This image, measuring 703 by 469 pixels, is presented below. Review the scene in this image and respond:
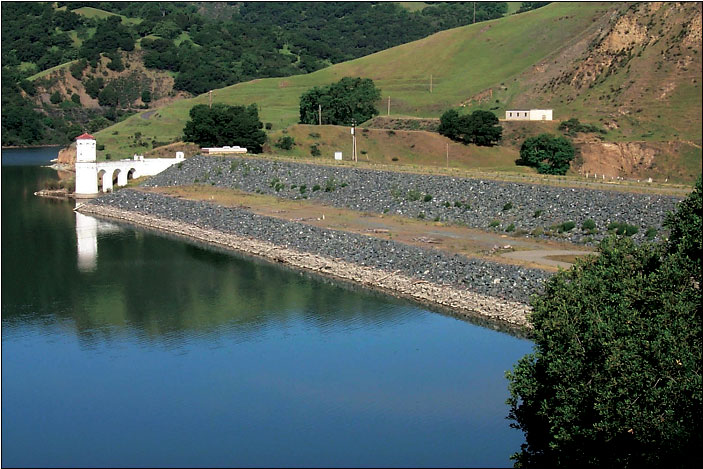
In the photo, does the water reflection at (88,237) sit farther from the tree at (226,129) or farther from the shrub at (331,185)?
the tree at (226,129)

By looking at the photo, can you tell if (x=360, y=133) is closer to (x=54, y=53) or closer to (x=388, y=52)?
(x=388, y=52)

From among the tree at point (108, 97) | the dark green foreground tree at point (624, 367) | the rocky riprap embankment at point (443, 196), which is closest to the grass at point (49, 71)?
the tree at point (108, 97)

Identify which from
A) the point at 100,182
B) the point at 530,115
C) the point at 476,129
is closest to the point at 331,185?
the point at 476,129

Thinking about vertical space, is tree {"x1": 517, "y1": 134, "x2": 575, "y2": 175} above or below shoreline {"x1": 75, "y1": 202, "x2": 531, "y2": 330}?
above

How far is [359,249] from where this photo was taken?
141ft

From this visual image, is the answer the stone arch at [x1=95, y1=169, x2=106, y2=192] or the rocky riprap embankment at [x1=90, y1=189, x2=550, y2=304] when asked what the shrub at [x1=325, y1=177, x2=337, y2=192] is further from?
the stone arch at [x1=95, y1=169, x2=106, y2=192]

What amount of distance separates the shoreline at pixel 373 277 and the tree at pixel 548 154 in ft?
88.2

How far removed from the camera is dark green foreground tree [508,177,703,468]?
707 inches

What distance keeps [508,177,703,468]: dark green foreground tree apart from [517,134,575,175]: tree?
4697cm

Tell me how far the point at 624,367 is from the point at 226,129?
2371 inches

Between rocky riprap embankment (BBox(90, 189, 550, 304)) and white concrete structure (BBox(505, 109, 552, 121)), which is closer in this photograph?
rocky riprap embankment (BBox(90, 189, 550, 304))

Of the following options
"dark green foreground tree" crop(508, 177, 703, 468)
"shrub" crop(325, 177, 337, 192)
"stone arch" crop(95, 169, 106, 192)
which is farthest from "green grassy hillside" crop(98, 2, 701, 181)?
"dark green foreground tree" crop(508, 177, 703, 468)

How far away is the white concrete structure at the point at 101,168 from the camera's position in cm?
6738

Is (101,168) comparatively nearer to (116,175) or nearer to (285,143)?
(116,175)
